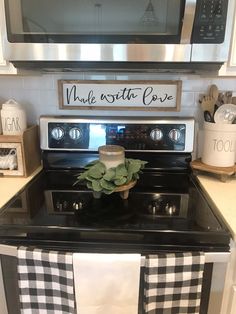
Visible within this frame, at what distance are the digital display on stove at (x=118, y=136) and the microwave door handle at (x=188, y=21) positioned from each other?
42 centimetres

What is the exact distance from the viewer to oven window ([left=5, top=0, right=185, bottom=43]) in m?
0.87

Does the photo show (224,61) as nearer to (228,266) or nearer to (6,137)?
(228,266)

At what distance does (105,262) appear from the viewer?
0.74 metres

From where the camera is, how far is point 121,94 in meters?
1.26

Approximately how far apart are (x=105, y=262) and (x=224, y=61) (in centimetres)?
71

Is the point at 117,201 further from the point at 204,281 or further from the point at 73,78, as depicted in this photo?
the point at 73,78

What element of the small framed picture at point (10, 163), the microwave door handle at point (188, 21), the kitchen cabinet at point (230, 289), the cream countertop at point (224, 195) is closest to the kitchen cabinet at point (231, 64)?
the microwave door handle at point (188, 21)

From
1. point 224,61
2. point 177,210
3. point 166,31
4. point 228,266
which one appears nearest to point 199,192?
point 177,210

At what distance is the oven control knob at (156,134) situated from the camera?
48.5 inches

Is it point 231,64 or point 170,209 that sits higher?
point 231,64

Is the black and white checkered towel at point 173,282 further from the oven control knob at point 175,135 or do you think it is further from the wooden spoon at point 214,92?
the wooden spoon at point 214,92

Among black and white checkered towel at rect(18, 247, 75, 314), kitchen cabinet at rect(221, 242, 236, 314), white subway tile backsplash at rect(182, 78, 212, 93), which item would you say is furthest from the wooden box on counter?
kitchen cabinet at rect(221, 242, 236, 314)

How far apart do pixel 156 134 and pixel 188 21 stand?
0.50 metres

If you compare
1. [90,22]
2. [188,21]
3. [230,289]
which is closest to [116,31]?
[90,22]
